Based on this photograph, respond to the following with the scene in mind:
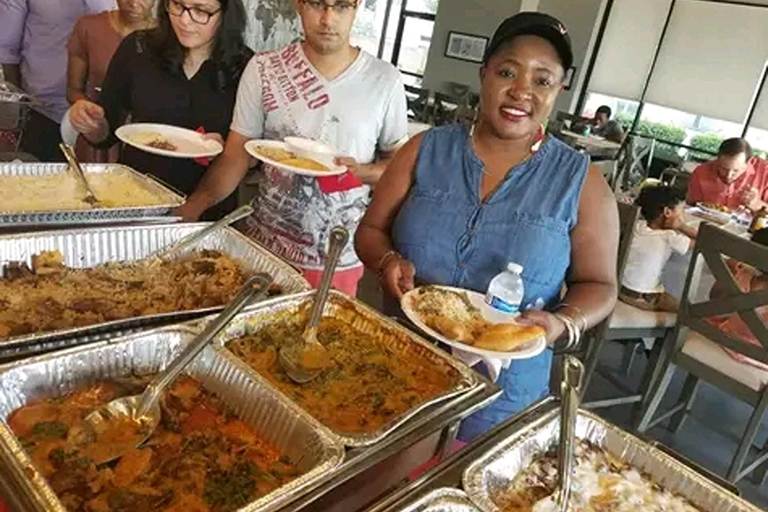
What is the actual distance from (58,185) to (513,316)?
1.43m

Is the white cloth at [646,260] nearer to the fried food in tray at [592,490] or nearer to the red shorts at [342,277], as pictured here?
the red shorts at [342,277]

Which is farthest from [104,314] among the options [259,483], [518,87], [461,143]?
[518,87]

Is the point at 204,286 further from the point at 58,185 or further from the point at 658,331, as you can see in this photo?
the point at 658,331

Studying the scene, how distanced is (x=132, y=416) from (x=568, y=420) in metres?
0.73

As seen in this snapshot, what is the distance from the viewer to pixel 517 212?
1464 millimetres

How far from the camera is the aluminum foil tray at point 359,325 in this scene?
1.23 m

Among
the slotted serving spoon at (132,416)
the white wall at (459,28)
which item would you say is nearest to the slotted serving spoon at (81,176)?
the slotted serving spoon at (132,416)

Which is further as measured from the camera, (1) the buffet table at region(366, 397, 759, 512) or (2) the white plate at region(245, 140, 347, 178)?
(2) the white plate at region(245, 140, 347, 178)

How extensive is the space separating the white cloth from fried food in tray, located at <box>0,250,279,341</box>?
7.25 ft

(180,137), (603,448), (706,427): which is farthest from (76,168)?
(706,427)

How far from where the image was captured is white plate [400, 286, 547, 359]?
3.98ft

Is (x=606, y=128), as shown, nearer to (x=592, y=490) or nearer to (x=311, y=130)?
(x=311, y=130)

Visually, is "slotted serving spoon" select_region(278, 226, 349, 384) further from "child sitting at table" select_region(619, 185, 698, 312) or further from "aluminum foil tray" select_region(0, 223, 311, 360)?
"child sitting at table" select_region(619, 185, 698, 312)

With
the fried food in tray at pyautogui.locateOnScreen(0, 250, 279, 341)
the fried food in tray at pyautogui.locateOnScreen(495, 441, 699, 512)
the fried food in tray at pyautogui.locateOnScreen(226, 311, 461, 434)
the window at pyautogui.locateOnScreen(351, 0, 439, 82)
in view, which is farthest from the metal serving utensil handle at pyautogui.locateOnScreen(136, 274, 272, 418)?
the window at pyautogui.locateOnScreen(351, 0, 439, 82)
